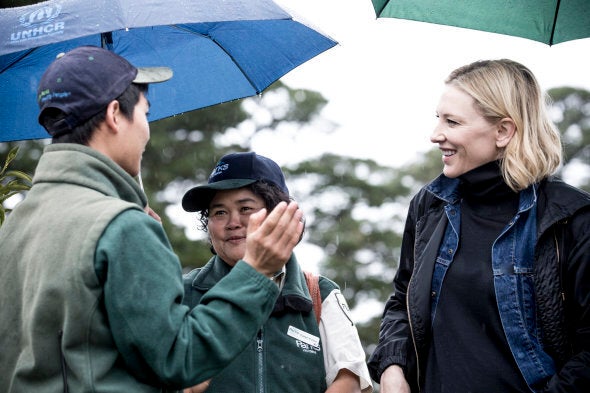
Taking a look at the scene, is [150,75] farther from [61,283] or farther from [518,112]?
[518,112]

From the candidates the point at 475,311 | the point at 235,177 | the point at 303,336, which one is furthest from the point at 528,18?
the point at 303,336

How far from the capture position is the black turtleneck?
3055 mm

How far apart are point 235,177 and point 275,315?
67 centimetres

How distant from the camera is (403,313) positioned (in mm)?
3494

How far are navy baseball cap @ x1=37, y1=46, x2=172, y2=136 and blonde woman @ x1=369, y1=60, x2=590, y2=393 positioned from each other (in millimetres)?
1350

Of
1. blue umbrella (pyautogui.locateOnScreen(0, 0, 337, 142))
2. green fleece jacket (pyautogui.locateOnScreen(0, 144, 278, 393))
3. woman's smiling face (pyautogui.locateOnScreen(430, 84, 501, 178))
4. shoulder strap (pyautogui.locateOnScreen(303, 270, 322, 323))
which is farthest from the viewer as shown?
blue umbrella (pyautogui.locateOnScreen(0, 0, 337, 142))

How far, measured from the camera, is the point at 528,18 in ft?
11.7

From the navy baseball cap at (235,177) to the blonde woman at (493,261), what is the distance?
736 millimetres

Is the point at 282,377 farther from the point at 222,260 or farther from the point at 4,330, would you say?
the point at 4,330

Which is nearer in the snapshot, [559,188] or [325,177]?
[559,188]

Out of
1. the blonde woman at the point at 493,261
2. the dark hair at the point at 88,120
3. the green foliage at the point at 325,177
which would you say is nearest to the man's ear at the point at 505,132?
the blonde woman at the point at 493,261

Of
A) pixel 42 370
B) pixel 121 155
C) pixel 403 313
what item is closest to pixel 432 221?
pixel 403 313

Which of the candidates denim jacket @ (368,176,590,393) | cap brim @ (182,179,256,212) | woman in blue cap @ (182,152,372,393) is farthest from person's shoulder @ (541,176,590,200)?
cap brim @ (182,179,256,212)

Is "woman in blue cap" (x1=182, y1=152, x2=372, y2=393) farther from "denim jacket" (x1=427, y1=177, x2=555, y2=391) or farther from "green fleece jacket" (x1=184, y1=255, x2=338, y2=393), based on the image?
"denim jacket" (x1=427, y1=177, x2=555, y2=391)
